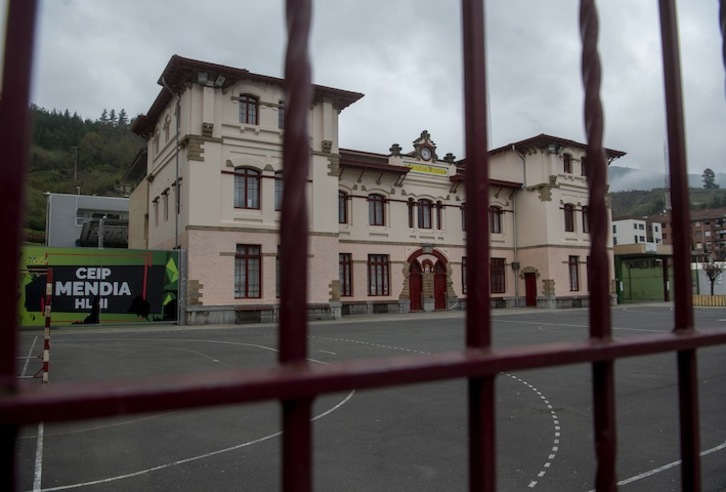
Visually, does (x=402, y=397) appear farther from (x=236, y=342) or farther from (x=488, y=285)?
(x=236, y=342)

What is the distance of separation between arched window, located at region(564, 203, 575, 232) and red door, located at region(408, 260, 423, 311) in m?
10.8

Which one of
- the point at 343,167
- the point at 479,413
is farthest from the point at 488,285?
the point at 343,167

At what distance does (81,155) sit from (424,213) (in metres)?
24.2

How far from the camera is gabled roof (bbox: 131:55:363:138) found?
20375 mm

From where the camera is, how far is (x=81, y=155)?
1393 inches

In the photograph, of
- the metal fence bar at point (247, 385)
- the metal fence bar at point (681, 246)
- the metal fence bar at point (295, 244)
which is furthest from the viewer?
the metal fence bar at point (681, 246)

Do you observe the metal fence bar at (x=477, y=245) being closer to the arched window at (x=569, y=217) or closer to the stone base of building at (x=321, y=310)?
the stone base of building at (x=321, y=310)

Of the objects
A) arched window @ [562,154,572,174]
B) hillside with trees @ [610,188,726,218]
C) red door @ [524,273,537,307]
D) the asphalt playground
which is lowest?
the asphalt playground

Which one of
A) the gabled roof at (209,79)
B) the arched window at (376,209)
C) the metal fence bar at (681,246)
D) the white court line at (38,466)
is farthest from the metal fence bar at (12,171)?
the arched window at (376,209)

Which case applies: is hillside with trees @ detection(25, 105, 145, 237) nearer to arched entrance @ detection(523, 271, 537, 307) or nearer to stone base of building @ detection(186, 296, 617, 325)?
stone base of building @ detection(186, 296, 617, 325)

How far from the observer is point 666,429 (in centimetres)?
529

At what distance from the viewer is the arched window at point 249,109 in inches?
865

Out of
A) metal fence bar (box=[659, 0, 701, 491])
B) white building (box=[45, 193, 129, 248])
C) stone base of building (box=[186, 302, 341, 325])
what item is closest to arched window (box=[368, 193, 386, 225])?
stone base of building (box=[186, 302, 341, 325])

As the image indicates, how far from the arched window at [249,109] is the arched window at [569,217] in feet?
66.9
